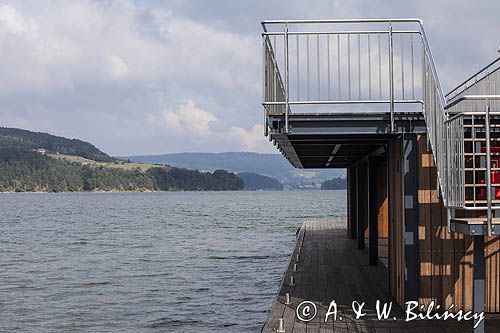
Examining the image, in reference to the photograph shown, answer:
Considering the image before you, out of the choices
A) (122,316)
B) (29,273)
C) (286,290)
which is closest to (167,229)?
(29,273)

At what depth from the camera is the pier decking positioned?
11.7 m

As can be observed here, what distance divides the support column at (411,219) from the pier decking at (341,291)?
26.6 inches

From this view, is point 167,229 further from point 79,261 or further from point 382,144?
point 382,144

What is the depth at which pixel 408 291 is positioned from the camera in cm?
1221

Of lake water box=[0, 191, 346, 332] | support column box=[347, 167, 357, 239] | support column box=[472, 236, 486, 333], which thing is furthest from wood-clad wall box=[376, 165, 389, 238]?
support column box=[472, 236, 486, 333]

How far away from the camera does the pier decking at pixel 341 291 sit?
38.3ft

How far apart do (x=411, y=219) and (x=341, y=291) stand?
3.52 metres

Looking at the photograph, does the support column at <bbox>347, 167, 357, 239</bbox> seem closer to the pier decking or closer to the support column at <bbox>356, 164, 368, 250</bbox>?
the pier decking

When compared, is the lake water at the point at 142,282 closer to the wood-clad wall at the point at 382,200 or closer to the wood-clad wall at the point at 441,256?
the wood-clad wall at the point at 382,200

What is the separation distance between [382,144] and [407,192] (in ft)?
7.99

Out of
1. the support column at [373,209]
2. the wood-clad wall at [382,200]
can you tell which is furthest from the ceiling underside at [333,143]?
the wood-clad wall at [382,200]

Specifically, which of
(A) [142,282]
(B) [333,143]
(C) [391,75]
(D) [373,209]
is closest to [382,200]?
(D) [373,209]

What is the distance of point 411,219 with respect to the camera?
1229 cm

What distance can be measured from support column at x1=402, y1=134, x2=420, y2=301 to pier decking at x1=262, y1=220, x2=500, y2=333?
67 centimetres
